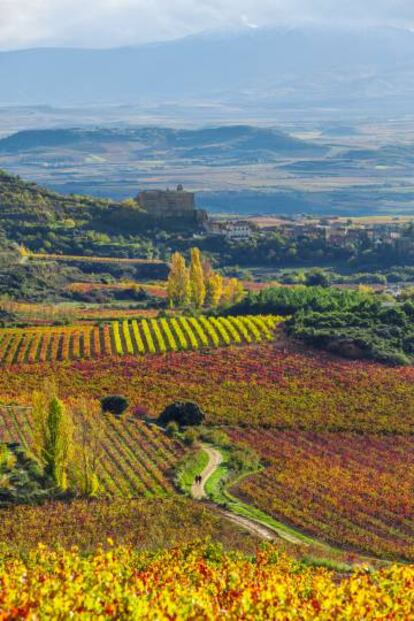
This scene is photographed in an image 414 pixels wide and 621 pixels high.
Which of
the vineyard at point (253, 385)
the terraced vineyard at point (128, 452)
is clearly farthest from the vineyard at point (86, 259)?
→ the terraced vineyard at point (128, 452)

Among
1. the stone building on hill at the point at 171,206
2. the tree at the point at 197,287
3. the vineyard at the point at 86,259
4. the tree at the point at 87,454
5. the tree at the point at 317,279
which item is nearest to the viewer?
the tree at the point at 87,454

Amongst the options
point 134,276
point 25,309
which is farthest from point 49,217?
point 25,309

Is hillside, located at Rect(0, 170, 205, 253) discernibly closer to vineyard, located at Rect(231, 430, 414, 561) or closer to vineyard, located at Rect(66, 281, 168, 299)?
vineyard, located at Rect(66, 281, 168, 299)

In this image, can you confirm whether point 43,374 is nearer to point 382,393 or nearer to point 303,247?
point 382,393

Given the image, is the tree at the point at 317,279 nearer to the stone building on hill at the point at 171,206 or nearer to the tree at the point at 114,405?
the stone building on hill at the point at 171,206

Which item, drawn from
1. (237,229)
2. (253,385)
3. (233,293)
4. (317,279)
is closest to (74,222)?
(237,229)

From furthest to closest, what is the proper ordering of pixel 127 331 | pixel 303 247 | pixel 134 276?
pixel 303 247 < pixel 134 276 < pixel 127 331

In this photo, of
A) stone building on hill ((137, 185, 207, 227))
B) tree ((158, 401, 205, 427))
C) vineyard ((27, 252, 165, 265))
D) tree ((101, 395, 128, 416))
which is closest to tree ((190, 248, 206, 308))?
vineyard ((27, 252, 165, 265))
